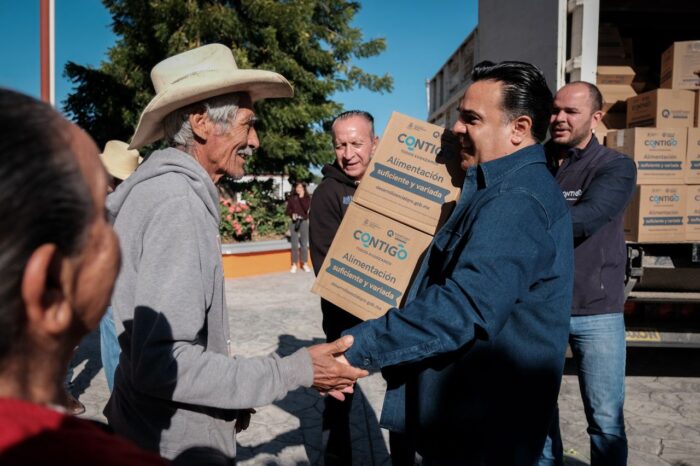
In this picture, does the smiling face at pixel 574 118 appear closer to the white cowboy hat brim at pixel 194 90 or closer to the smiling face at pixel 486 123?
the smiling face at pixel 486 123

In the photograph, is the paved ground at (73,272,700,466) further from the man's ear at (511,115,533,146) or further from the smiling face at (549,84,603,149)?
the man's ear at (511,115,533,146)

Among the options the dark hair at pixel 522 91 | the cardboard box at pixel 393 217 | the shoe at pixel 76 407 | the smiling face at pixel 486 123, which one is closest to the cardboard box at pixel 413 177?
the cardboard box at pixel 393 217

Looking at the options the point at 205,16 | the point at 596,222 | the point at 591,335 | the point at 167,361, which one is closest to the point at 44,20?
the point at 167,361

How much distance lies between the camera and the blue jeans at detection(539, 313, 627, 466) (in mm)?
2660

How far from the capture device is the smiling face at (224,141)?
1767 millimetres

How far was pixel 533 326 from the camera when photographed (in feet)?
5.49

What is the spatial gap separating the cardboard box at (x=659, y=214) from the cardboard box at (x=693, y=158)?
11 centimetres

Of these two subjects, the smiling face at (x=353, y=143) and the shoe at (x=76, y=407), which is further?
the shoe at (x=76, y=407)

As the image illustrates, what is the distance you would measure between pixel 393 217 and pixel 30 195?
67.7 inches

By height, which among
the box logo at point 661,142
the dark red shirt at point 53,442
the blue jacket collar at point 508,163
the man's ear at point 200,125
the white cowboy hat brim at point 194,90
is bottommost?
the dark red shirt at point 53,442

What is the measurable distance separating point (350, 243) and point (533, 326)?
3.13ft

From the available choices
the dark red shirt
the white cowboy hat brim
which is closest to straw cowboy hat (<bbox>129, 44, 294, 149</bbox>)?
the white cowboy hat brim

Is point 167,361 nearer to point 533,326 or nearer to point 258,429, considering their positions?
point 533,326

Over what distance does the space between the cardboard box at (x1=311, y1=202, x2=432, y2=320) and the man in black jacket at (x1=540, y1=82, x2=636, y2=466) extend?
42.5 inches
